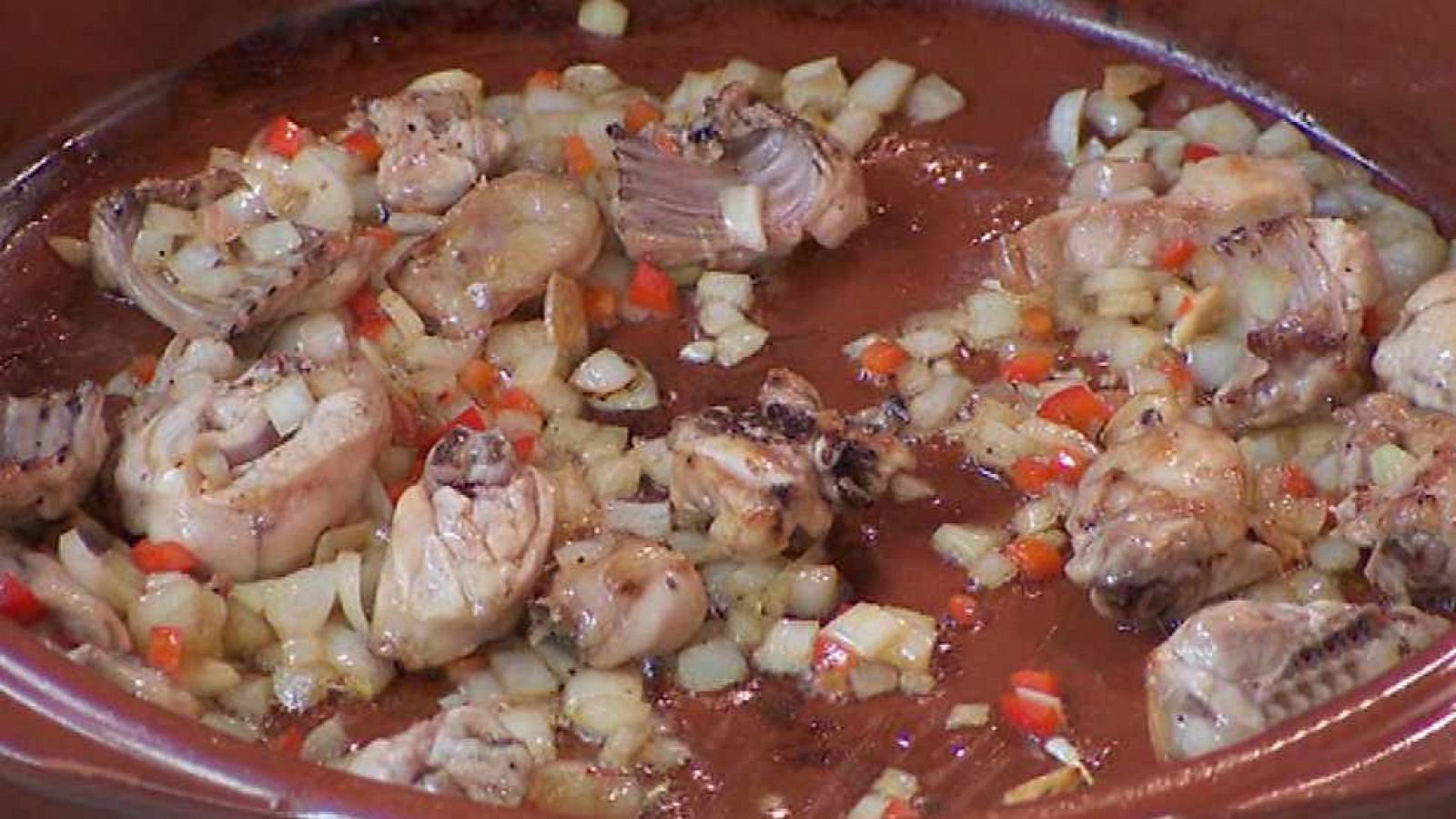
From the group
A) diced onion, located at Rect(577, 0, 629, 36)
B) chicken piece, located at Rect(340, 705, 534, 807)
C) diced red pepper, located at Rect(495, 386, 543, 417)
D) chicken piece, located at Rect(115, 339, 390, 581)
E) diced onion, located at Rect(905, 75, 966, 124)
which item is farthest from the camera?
diced onion, located at Rect(577, 0, 629, 36)

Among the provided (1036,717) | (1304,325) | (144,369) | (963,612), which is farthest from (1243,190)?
(144,369)

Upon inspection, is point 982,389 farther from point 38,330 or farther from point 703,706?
point 38,330

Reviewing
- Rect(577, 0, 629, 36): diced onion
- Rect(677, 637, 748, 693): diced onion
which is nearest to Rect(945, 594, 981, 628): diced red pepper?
Rect(677, 637, 748, 693): diced onion

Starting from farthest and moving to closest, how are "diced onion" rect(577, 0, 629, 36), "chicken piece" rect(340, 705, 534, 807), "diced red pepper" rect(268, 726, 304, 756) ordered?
"diced onion" rect(577, 0, 629, 36)
"diced red pepper" rect(268, 726, 304, 756)
"chicken piece" rect(340, 705, 534, 807)

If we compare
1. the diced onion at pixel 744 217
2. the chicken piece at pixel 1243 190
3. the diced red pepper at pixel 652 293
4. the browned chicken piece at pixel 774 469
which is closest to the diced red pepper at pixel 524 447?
the browned chicken piece at pixel 774 469

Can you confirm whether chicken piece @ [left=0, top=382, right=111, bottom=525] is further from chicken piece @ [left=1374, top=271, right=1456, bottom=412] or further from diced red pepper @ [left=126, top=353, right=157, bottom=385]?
chicken piece @ [left=1374, top=271, right=1456, bottom=412]

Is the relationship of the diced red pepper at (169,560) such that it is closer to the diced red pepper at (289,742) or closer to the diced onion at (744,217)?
the diced red pepper at (289,742)
